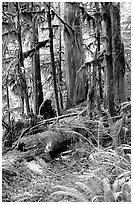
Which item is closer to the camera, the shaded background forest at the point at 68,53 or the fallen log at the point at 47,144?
the fallen log at the point at 47,144

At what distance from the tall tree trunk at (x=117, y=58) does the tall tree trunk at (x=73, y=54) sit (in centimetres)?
99

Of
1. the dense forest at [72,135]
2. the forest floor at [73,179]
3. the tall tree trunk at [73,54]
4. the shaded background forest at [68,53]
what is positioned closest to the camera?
the forest floor at [73,179]

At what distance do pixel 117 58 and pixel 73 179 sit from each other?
311cm

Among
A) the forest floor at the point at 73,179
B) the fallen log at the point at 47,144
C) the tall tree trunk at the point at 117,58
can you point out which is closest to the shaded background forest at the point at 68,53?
the tall tree trunk at the point at 117,58

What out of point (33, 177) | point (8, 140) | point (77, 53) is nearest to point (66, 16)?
point (77, 53)

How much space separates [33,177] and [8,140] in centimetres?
→ 131

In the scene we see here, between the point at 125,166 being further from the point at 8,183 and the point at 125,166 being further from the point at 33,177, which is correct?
the point at 8,183

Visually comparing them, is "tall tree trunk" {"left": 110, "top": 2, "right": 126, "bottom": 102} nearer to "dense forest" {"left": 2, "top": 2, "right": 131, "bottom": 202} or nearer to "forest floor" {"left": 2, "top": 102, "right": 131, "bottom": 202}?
"dense forest" {"left": 2, "top": 2, "right": 131, "bottom": 202}

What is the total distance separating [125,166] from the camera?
3.30 metres

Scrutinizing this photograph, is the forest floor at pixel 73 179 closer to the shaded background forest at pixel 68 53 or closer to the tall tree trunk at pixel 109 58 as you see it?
the tall tree trunk at pixel 109 58

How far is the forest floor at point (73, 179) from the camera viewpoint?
2810 mm

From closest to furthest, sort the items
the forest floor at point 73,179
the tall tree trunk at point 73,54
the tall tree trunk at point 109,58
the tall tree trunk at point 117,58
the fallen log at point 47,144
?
1. the forest floor at point 73,179
2. the fallen log at point 47,144
3. the tall tree trunk at point 109,58
4. the tall tree trunk at point 117,58
5. the tall tree trunk at point 73,54

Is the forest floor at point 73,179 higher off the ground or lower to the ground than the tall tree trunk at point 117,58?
lower

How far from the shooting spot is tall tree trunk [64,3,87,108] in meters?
6.78
